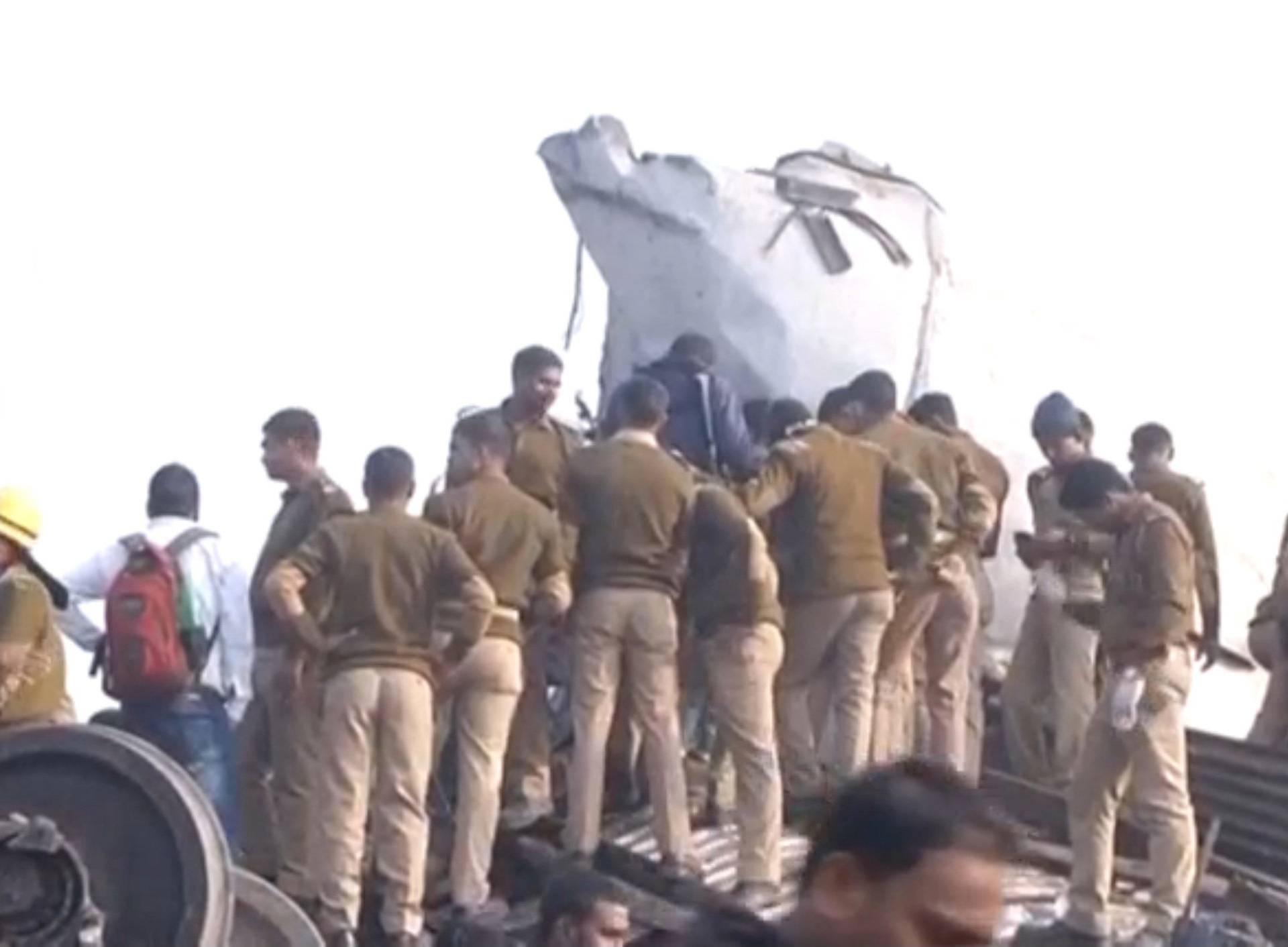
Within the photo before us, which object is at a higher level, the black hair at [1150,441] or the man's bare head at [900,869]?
the black hair at [1150,441]

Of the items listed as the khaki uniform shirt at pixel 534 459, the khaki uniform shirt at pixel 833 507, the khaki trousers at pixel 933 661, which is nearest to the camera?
the khaki uniform shirt at pixel 833 507

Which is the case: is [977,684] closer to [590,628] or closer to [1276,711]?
[1276,711]

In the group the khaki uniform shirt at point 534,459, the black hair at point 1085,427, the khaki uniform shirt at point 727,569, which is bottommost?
the khaki uniform shirt at point 727,569

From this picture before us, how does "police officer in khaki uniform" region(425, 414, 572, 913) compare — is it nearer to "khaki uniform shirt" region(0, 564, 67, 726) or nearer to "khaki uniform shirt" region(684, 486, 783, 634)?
"khaki uniform shirt" region(684, 486, 783, 634)

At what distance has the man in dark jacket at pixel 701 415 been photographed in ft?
55.4

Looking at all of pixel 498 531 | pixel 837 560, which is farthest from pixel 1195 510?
pixel 498 531

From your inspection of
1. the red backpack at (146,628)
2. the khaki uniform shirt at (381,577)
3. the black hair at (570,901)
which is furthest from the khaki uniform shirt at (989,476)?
the black hair at (570,901)

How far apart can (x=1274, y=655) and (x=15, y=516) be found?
23.3ft

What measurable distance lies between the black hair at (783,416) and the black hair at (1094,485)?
6.47 feet

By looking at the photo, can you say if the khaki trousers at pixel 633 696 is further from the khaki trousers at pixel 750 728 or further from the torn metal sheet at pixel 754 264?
the torn metal sheet at pixel 754 264

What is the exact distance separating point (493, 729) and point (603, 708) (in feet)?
1.47

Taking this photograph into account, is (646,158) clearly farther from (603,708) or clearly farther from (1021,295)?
(603,708)

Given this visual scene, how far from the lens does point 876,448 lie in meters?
16.3

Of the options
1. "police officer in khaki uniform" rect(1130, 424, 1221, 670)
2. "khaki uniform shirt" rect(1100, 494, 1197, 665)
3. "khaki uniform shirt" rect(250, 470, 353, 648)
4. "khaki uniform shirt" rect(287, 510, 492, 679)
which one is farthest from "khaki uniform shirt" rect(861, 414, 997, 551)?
"khaki uniform shirt" rect(287, 510, 492, 679)
